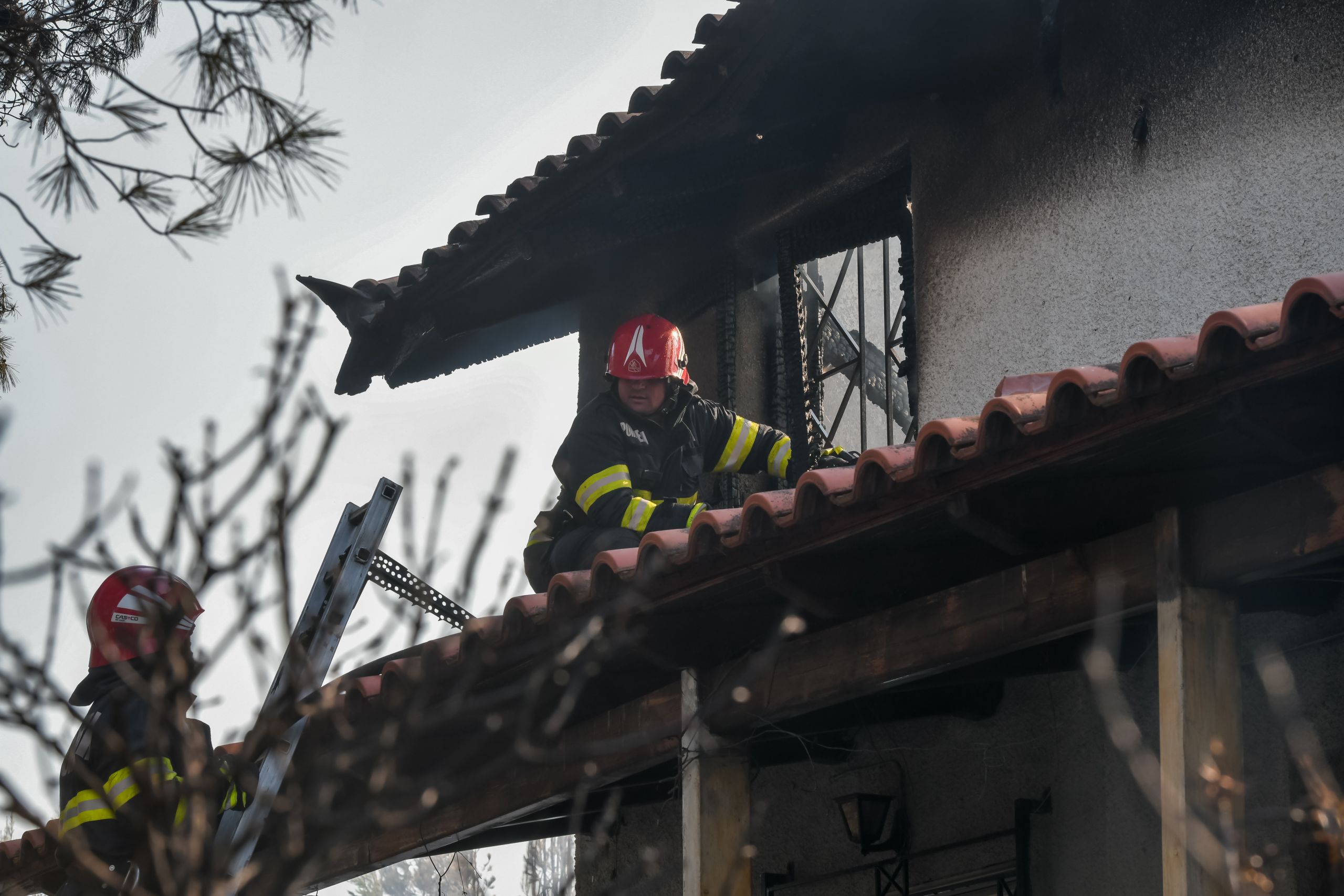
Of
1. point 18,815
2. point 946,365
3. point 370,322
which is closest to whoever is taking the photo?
point 18,815

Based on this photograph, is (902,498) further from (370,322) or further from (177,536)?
(370,322)

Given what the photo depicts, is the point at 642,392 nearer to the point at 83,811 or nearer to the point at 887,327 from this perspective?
the point at 887,327

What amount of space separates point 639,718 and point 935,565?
1550 millimetres

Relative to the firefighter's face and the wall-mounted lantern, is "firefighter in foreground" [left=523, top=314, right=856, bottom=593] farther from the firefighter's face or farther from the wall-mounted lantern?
the wall-mounted lantern

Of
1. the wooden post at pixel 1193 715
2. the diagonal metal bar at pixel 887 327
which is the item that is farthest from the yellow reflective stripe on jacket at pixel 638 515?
the wooden post at pixel 1193 715

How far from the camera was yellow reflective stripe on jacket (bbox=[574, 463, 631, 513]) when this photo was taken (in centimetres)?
684

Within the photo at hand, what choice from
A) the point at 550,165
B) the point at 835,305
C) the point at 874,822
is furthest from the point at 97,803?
the point at 835,305

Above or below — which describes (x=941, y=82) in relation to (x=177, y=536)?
above

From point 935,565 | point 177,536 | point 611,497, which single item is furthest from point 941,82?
point 177,536

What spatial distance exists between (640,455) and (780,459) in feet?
2.33

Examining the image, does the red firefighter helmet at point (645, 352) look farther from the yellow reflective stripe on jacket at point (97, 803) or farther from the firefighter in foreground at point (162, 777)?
the firefighter in foreground at point (162, 777)

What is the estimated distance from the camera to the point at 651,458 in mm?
7285

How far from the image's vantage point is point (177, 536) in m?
3.09

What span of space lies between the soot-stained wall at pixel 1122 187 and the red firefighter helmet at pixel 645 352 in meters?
1.09
